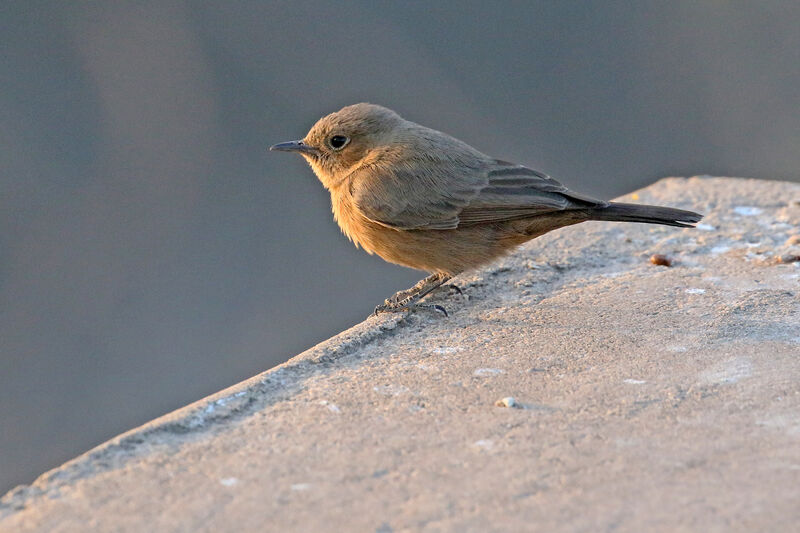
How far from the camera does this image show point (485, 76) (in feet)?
32.6

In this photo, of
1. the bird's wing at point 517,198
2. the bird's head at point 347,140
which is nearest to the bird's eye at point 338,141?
the bird's head at point 347,140

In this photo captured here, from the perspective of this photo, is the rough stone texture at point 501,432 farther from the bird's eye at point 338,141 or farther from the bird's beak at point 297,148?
the bird's beak at point 297,148

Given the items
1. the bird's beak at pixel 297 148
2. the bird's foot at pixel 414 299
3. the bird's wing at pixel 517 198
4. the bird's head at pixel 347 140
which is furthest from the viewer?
the bird's beak at pixel 297 148

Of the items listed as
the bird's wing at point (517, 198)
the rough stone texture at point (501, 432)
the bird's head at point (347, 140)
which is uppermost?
the bird's head at point (347, 140)

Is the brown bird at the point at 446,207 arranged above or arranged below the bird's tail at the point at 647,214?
above

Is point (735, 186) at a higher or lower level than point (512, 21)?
lower

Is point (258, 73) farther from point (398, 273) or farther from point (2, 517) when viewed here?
point (2, 517)

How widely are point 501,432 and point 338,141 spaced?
2806 mm

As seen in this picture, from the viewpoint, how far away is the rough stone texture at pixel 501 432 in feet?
8.73

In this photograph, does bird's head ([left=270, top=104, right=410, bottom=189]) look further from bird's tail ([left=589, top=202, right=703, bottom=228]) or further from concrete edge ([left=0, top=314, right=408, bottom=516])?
concrete edge ([left=0, top=314, right=408, bottom=516])

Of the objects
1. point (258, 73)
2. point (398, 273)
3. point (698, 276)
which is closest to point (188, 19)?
point (258, 73)

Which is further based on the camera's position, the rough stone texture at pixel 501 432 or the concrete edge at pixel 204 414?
the concrete edge at pixel 204 414

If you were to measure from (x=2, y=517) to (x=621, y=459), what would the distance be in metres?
1.80

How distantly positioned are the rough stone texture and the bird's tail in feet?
1.04
